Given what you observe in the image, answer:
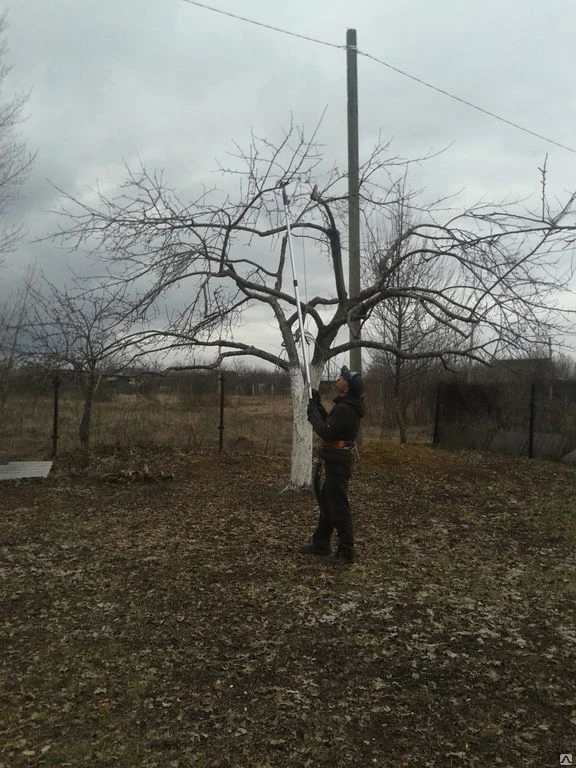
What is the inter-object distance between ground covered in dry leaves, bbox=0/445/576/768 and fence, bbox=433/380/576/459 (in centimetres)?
592

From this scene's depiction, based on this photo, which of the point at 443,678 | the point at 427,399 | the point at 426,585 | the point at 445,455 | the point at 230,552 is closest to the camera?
the point at 443,678

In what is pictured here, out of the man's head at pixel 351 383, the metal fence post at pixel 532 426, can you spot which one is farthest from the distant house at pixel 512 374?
the man's head at pixel 351 383

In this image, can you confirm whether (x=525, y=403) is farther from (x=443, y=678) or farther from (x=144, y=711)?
(x=144, y=711)

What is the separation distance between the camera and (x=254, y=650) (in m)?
4.35

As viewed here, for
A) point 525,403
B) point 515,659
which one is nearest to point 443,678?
point 515,659

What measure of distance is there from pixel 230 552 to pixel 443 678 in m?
3.14

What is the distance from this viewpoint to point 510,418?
15.9 meters

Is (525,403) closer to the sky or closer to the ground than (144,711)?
closer to the sky

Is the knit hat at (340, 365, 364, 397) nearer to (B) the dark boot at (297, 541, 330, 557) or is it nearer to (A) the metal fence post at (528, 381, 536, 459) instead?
(B) the dark boot at (297, 541, 330, 557)

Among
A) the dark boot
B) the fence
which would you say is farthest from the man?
the fence

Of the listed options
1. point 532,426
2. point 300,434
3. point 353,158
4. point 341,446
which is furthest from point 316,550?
point 532,426

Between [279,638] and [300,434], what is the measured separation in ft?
15.3

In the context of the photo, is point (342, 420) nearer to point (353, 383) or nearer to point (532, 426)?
point (353, 383)

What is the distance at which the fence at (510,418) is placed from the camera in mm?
14539
